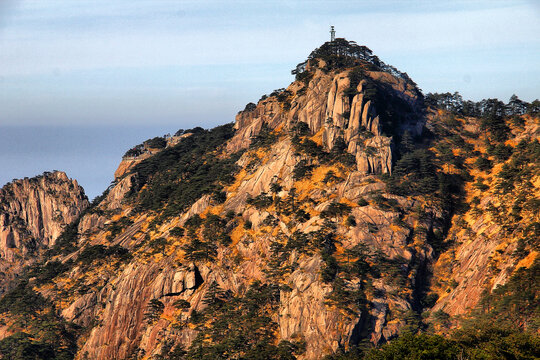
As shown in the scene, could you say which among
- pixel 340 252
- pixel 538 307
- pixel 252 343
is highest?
pixel 340 252

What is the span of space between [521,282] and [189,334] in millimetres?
85233

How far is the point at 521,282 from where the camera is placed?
148000 mm

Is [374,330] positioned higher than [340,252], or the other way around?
[340,252]

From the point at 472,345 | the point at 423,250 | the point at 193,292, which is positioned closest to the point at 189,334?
the point at 193,292

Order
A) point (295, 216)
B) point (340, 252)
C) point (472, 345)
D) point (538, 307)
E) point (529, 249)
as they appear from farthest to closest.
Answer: point (295, 216), point (340, 252), point (529, 249), point (538, 307), point (472, 345)

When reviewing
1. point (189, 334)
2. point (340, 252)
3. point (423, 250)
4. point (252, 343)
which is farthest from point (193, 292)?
point (423, 250)

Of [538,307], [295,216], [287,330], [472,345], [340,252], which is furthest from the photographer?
[295,216]

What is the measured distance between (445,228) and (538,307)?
167ft

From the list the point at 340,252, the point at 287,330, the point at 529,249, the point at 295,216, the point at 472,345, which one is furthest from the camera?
the point at 295,216

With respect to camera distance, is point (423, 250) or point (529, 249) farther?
point (423, 250)

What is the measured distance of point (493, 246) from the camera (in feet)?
553

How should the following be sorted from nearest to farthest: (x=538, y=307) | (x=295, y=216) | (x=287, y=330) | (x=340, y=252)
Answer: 1. (x=538, y=307)
2. (x=287, y=330)
3. (x=340, y=252)
4. (x=295, y=216)

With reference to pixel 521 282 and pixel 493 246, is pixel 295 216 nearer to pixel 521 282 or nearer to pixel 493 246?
pixel 493 246

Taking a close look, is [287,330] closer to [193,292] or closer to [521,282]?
[193,292]
